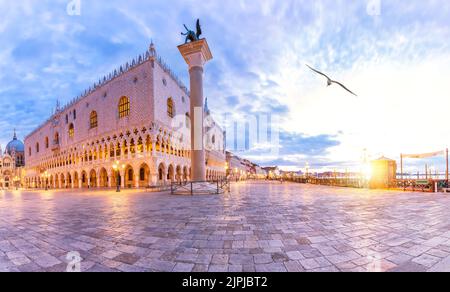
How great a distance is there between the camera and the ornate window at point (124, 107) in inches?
1426

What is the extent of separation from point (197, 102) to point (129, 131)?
804 inches

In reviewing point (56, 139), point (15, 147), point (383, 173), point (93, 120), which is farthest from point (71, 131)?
point (15, 147)

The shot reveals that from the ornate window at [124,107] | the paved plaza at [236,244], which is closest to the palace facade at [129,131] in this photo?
the ornate window at [124,107]

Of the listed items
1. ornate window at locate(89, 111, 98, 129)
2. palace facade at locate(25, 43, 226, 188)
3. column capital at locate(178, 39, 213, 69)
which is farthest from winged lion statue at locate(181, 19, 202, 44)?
ornate window at locate(89, 111, 98, 129)

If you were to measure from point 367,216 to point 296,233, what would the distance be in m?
3.49

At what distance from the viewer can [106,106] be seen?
39.0m

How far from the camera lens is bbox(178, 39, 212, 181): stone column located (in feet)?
62.9

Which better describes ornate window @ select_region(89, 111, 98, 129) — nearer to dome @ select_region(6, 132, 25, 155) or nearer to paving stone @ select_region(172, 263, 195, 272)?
paving stone @ select_region(172, 263, 195, 272)

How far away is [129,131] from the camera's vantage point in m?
34.6

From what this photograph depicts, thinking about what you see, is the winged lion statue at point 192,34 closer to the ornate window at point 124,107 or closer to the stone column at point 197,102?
the stone column at point 197,102

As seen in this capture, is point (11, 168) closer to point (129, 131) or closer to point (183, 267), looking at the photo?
point (129, 131)
